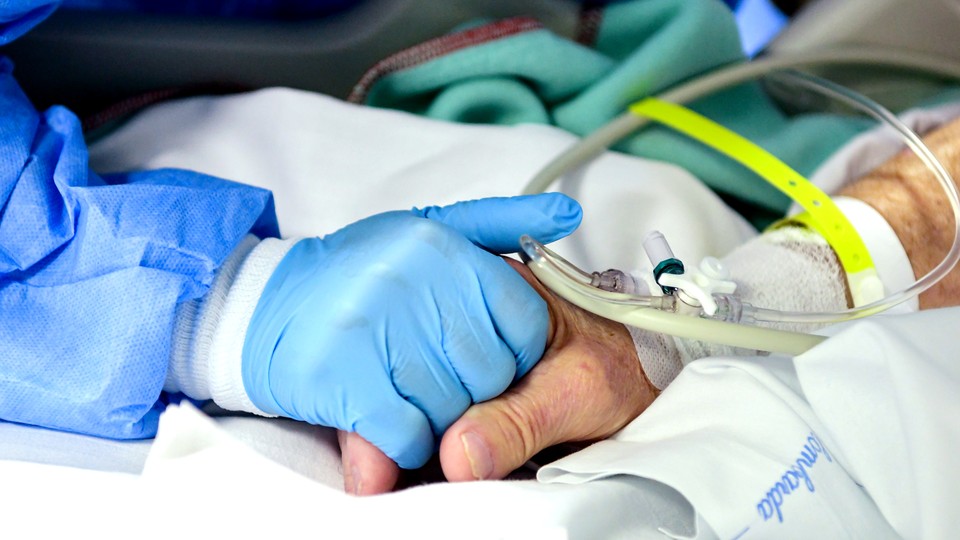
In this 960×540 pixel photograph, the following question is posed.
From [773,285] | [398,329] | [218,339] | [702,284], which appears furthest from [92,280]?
[773,285]

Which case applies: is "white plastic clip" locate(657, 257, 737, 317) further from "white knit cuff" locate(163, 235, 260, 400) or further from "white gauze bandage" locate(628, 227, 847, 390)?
Result: "white knit cuff" locate(163, 235, 260, 400)

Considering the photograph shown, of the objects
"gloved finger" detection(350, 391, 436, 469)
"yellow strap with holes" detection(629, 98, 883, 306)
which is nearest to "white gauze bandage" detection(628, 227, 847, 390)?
"yellow strap with holes" detection(629, 98, 883, 306)

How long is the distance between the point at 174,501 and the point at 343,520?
11 cm

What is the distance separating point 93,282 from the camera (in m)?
0.68

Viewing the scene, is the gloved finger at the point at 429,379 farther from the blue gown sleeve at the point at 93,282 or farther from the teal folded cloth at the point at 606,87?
the teal folded cloth at the point at 606,87

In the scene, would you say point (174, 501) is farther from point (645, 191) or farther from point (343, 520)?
point (645, 191)

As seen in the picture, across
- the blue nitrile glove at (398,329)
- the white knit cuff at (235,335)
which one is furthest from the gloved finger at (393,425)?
the white knit cuff at (235,335)

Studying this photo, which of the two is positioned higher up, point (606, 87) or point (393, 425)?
point (606, 87)

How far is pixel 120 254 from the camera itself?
0.68m

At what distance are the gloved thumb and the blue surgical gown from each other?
18 cm

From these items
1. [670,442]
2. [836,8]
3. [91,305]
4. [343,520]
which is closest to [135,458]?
[91,305]

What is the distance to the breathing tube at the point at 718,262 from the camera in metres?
0.65

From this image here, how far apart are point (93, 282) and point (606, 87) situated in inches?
25.4

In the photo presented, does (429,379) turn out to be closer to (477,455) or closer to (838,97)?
(477,455)
